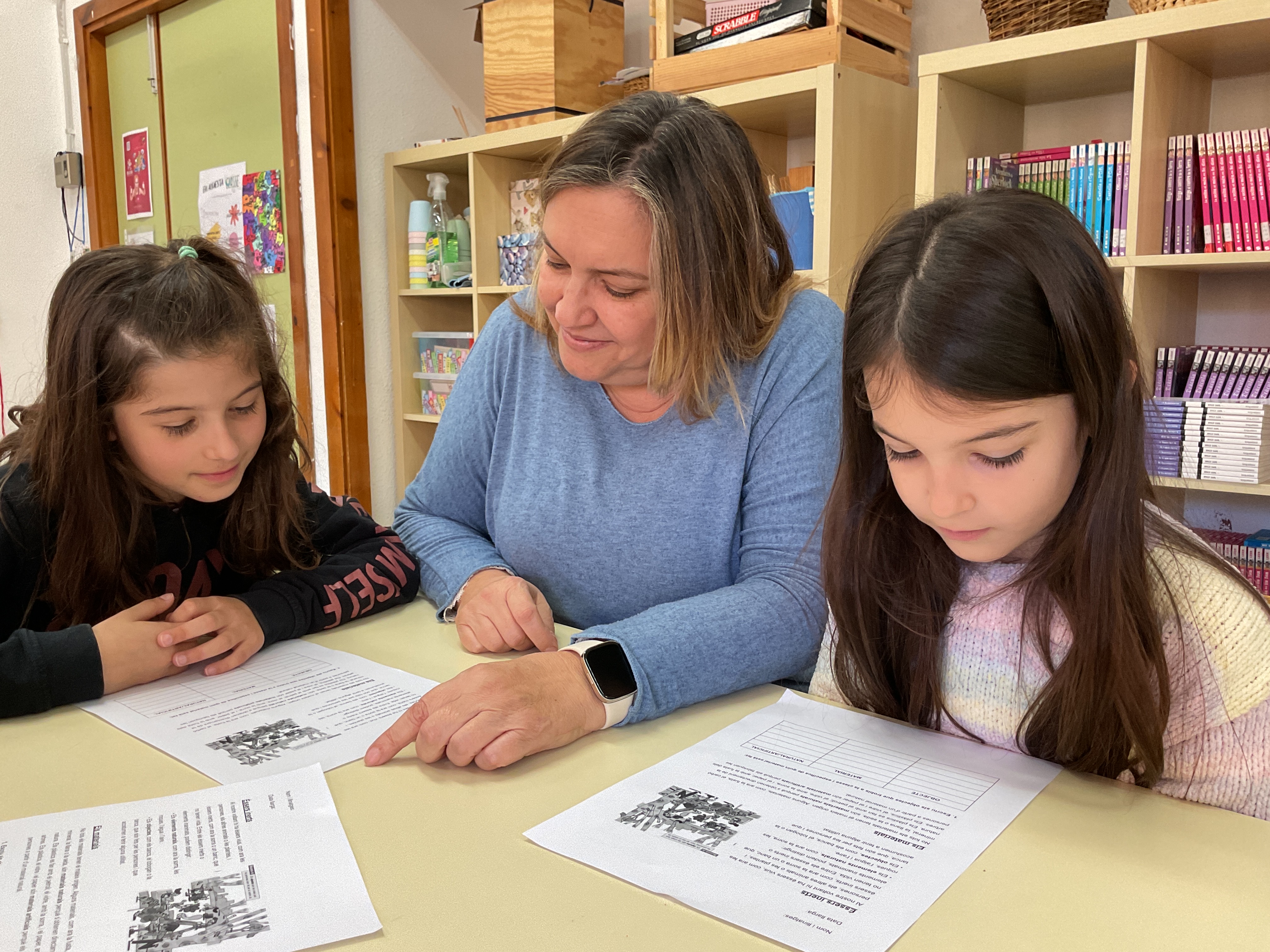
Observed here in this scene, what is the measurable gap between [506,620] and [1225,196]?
148cm

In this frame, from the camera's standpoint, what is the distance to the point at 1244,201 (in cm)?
169

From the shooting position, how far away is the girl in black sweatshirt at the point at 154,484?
104 cm

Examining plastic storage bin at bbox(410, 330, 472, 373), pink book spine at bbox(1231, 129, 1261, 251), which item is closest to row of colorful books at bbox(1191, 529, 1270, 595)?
pink book spine at bbox(1231, 129, 1261, 251)

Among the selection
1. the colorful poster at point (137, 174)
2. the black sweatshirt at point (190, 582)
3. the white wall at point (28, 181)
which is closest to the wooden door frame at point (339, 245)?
the colorful poster at point (137, 174)

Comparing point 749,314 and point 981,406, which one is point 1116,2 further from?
point 981,406

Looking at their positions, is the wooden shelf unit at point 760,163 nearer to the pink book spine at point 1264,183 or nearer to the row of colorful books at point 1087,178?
the row of colorful books at point 1087,178

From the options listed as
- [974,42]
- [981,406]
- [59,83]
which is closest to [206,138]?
[59,83]

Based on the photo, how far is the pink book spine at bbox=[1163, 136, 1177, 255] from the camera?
5.77 ft

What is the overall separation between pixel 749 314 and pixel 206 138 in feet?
8.65

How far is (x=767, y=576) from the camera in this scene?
3.54ft

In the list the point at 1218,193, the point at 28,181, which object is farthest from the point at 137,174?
the point at 1218,193

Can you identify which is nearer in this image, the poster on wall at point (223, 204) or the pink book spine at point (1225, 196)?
the pink book spine at point (1225, 196)

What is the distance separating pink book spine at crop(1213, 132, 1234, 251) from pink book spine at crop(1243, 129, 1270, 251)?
30 mm

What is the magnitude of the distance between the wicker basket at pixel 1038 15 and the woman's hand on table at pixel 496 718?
5.07 ft
